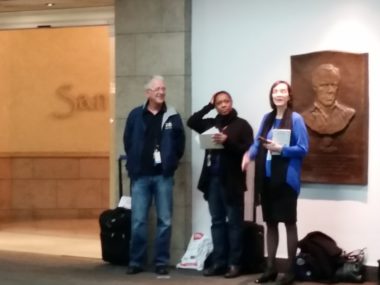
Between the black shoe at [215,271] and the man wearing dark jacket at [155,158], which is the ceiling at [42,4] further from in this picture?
the black shoe at [215,271]

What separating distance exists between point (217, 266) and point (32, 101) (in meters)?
5.52

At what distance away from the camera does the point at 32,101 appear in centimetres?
1168

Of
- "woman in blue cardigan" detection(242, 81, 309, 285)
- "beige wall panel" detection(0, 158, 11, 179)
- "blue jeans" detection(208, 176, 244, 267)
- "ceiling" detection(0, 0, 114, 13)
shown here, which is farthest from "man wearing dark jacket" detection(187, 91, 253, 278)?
"beige wall panel" detection(0, 158, 11, 179)

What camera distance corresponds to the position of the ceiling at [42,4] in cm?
834

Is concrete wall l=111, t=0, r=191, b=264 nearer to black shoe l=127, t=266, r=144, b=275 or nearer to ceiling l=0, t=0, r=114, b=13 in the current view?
black shoe l=127, t=266, r=144, b=275

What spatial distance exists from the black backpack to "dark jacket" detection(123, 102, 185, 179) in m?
1.34

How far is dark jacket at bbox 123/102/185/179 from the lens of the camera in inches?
Answer: 278

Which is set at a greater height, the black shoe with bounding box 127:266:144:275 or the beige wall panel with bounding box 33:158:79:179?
the beige wall panel with bounding box 33:158:79:179

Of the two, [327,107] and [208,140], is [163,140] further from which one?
[327,107]

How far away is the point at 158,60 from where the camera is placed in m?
7.63

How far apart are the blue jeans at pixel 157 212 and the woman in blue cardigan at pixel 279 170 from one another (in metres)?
0.83

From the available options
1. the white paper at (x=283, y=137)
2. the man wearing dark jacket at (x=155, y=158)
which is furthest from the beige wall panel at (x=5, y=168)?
the white paper at (x=283, y=137)

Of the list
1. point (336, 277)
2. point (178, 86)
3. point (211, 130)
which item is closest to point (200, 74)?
point (178, 86)

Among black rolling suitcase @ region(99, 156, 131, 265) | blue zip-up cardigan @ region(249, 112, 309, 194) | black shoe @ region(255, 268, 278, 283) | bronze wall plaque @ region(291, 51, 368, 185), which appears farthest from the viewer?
black rolling suitcase @ region(99, 156, 131, 265)
